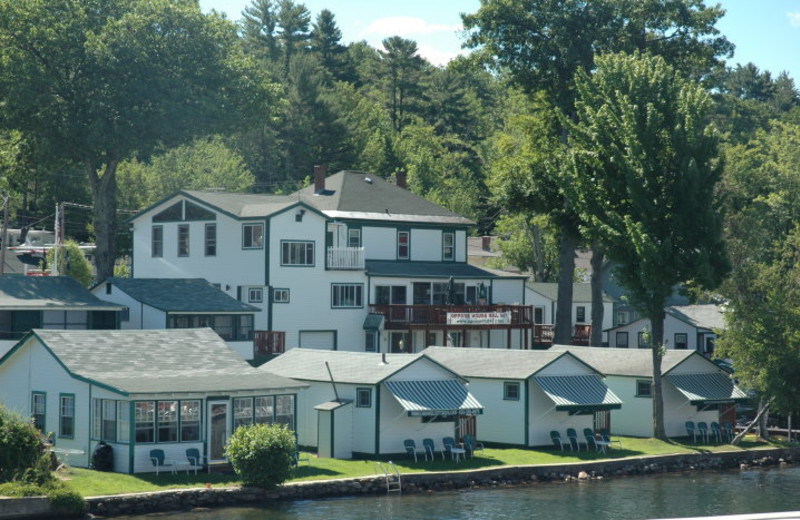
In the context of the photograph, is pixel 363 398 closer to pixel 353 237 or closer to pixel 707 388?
pixel 707 388

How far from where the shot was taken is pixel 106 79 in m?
75.0

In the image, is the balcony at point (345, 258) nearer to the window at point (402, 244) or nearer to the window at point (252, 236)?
the window at point (252, 236)

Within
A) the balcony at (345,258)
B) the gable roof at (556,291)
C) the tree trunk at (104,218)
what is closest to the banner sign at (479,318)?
the balcony at (345,258)

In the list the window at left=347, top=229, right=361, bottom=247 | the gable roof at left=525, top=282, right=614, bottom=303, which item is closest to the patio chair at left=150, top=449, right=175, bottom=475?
the window at left=347, top=229, right=361, bottom=247

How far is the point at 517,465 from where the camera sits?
47000 mm

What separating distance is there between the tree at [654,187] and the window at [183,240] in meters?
22.7

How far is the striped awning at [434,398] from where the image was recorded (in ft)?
153

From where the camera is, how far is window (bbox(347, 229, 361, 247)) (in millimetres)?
70188

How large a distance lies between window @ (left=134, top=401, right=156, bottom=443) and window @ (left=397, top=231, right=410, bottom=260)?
33.0 m

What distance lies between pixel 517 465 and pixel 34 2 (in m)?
44.0

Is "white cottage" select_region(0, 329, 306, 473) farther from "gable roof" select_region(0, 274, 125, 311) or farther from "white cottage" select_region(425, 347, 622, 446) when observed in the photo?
"white cottage" select_region(425, 347, 622, 446)

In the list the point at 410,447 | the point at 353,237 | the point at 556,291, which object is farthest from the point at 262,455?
the point at 556,291

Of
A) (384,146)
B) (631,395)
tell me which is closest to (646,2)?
(631,395)

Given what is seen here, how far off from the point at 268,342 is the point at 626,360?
17.8m
